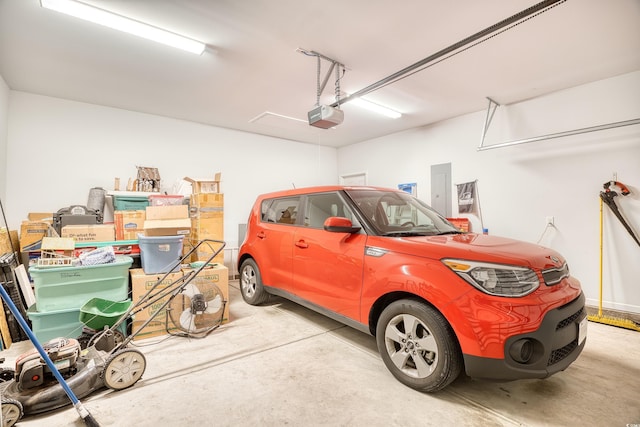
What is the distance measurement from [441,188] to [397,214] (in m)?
3.37

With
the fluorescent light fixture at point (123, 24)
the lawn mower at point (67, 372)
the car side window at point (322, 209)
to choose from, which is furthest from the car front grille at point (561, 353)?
the fluorescent light fixture at point (123, 24)

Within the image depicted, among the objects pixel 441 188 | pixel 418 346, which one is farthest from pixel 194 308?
pixel 441 188

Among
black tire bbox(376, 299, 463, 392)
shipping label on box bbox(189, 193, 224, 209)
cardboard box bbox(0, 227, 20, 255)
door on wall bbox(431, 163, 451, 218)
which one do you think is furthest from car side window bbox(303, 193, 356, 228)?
door on wall bbox(431, 163, 451, 218)

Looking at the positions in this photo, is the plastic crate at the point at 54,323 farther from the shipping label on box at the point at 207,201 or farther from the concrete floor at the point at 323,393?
the shipping label on box at the point at 207,201

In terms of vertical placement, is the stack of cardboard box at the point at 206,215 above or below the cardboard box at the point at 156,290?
above

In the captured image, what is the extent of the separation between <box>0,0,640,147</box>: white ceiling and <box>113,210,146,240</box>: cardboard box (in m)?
1.83

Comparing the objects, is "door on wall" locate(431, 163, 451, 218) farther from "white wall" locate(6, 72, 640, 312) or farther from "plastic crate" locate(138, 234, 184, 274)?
"plastic crate" locate(138, 234, 184, 274)

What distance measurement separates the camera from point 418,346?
6.24 ft

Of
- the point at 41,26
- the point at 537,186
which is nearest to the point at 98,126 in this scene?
the point at 41,26

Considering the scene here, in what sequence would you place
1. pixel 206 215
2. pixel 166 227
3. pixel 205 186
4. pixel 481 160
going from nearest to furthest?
pixel 166 227 < pixel 206 215 < pixel 205 186 < pixel 481 160

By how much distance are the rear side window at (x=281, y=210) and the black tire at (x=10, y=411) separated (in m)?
2.35

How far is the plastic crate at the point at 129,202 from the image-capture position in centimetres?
427

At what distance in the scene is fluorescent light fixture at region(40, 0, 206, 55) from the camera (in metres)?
2.34

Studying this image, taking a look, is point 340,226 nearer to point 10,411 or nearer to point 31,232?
point 10,411
